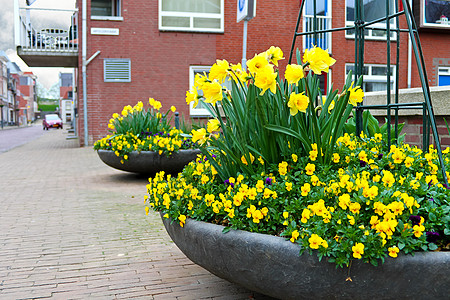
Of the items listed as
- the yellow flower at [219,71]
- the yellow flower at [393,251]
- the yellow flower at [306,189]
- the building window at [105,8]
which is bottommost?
the yellow flower at [393,251]

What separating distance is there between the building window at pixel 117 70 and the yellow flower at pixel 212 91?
14425 mm

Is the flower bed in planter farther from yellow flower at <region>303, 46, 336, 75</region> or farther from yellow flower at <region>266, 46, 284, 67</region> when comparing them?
yellow flower at <region>303, 46, 336, 75</region>

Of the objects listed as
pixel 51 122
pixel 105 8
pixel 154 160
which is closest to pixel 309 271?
pixel 154 160

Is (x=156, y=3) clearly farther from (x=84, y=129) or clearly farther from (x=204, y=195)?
(x=204, y=195)

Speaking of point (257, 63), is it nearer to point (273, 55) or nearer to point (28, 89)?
point (273, 55)

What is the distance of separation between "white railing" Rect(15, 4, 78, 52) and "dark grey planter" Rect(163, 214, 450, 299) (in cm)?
1634

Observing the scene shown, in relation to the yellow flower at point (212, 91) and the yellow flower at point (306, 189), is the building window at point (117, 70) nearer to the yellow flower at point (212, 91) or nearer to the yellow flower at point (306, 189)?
the yellow flower at point (212, 91)

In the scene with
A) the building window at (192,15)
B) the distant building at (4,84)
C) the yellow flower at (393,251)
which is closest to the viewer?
the yellow flower at (393,251)

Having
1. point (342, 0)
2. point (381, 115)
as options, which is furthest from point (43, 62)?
point (381, 115)

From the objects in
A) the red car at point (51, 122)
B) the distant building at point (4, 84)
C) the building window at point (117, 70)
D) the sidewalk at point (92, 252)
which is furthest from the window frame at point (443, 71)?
the distant building at point (4, 84)

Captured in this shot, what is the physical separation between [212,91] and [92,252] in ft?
6.41

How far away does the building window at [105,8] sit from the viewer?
17.0 metres

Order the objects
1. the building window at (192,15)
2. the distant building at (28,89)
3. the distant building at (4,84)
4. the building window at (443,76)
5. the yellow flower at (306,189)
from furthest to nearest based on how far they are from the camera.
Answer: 1. the distant building at (28,89)
2. the distant building at (4,84)
3. the building window at (443,76)
4. the building window at (192,15)
5. the yellow flower at (306,189)

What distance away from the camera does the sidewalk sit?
9.86 feet
